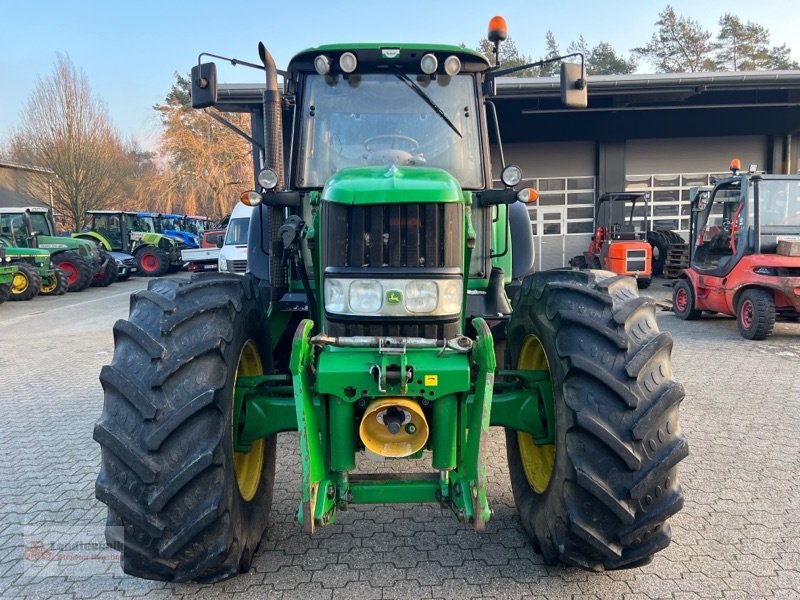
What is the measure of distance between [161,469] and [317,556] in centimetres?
109

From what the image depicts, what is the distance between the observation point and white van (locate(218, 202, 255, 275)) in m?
13.9

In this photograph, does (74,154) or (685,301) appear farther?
(74,154)

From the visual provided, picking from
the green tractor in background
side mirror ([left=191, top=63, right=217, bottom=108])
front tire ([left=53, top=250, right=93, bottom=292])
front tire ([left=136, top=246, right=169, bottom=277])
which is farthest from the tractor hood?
front tire ([left=136, top=246, right=169, bottom=277])

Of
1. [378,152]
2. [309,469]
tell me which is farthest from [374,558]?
[378,152]

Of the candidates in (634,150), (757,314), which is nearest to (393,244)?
(757,314)

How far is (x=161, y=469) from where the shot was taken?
98.5 inches

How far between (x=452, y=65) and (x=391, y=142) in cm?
60

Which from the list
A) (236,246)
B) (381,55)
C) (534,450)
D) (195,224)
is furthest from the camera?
(195,224)

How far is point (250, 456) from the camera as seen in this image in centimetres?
335

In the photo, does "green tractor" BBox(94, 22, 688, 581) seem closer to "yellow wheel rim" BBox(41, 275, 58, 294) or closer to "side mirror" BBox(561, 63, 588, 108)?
"side mirror" BBox(561, 63, 588, 108)

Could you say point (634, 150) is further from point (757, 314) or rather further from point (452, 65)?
point (452, 65)

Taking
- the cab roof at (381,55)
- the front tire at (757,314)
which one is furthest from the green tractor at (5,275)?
the front tire at (757,314)

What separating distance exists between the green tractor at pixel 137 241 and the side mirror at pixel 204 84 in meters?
21.0

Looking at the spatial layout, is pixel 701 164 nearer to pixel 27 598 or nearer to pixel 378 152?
pixel 378 152
